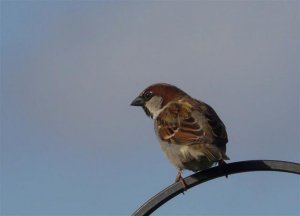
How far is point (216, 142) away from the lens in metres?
7.28

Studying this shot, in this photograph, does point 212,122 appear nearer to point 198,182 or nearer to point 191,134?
point 191,134

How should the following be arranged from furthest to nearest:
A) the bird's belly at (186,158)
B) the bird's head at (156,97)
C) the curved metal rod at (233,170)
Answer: the bird's head at (156,97)
the bird's belly at (186,158)
the curved metal rod at (233,170)

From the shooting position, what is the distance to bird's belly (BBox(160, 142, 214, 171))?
285 inches

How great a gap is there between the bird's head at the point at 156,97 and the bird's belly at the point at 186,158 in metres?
1.00

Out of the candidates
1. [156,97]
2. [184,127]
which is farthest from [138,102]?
[184,127]

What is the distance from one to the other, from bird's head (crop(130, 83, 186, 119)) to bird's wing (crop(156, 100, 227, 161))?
0.74ft

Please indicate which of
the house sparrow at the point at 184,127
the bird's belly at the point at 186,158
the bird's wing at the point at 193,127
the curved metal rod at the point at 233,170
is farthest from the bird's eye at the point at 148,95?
the curved metal rod at the point at 233,170

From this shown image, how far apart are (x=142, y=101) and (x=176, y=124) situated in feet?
3.50

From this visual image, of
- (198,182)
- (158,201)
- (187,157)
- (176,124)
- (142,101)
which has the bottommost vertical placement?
(158,201)

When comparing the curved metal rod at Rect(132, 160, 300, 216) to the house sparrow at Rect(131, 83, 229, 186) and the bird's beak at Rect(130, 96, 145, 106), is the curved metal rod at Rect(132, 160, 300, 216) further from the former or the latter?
the bird's beak at Rect(130, 96, 145, 106)

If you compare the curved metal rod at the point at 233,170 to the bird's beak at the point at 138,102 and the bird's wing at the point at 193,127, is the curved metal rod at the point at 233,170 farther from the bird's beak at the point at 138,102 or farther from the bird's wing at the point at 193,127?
the bird's beak at the point at 138,102

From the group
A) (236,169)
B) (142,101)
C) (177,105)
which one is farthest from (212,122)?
(236,169)

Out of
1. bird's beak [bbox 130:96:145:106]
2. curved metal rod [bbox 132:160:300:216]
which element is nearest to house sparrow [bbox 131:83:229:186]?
bird's beak [bbox 130:96:145:106]

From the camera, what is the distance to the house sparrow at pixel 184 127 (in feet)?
23.8
